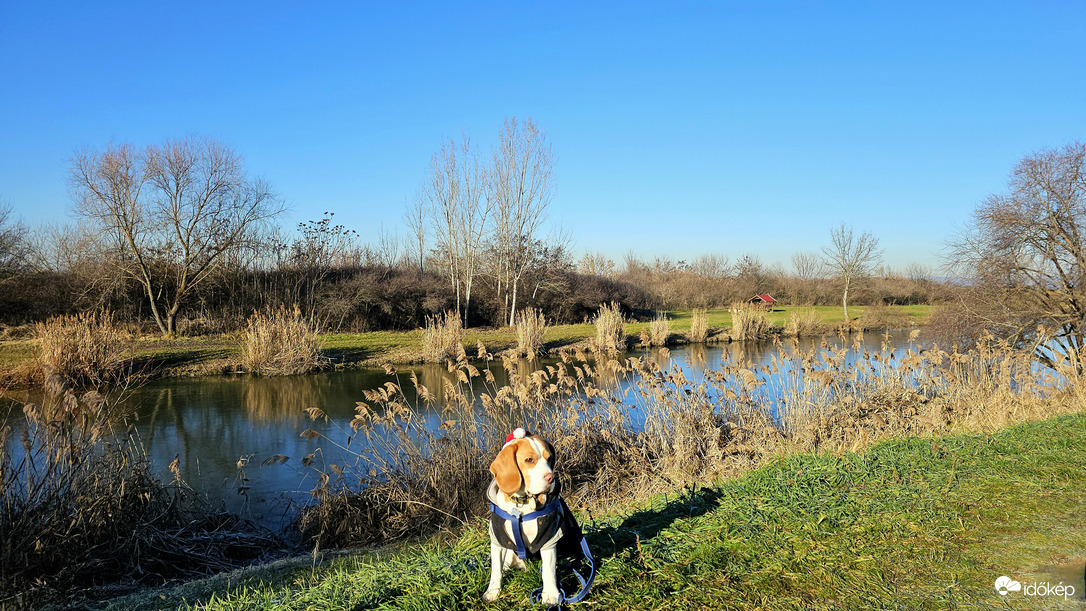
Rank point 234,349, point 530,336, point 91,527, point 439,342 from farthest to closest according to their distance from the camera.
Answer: point 530,336, point 439,342, point 234,349, point 91,527

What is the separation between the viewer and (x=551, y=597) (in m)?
2.52

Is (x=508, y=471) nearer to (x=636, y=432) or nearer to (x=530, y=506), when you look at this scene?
(x=530, y=506)

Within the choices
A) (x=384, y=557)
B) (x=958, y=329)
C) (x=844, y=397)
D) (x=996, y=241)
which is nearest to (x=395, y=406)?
(x=384, y=557)

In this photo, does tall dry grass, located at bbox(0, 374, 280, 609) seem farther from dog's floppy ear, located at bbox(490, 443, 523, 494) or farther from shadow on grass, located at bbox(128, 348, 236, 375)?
shadow on grass, located at bbox(128, 348, 236, 375)

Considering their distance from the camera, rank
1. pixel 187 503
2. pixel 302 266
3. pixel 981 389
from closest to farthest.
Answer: pixel 187 503, pixel 981 389, pixel 302 266

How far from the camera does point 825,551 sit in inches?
119

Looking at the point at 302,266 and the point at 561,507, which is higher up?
the point at 302,266

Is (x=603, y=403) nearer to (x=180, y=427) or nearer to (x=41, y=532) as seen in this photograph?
(x=41, y=532)

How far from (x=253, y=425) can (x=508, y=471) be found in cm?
957

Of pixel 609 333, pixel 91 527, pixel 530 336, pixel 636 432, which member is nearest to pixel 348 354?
pixel 530 336

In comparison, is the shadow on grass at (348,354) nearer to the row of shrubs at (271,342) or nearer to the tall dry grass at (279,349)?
the row of shrubs at (271,342)

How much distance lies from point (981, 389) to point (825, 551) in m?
6.26

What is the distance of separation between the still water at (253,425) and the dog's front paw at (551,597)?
469 centimetres

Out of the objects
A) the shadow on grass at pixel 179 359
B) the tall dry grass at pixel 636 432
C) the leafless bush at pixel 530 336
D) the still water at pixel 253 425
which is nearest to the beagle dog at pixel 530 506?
the tall dry grass at pixel 636 432
